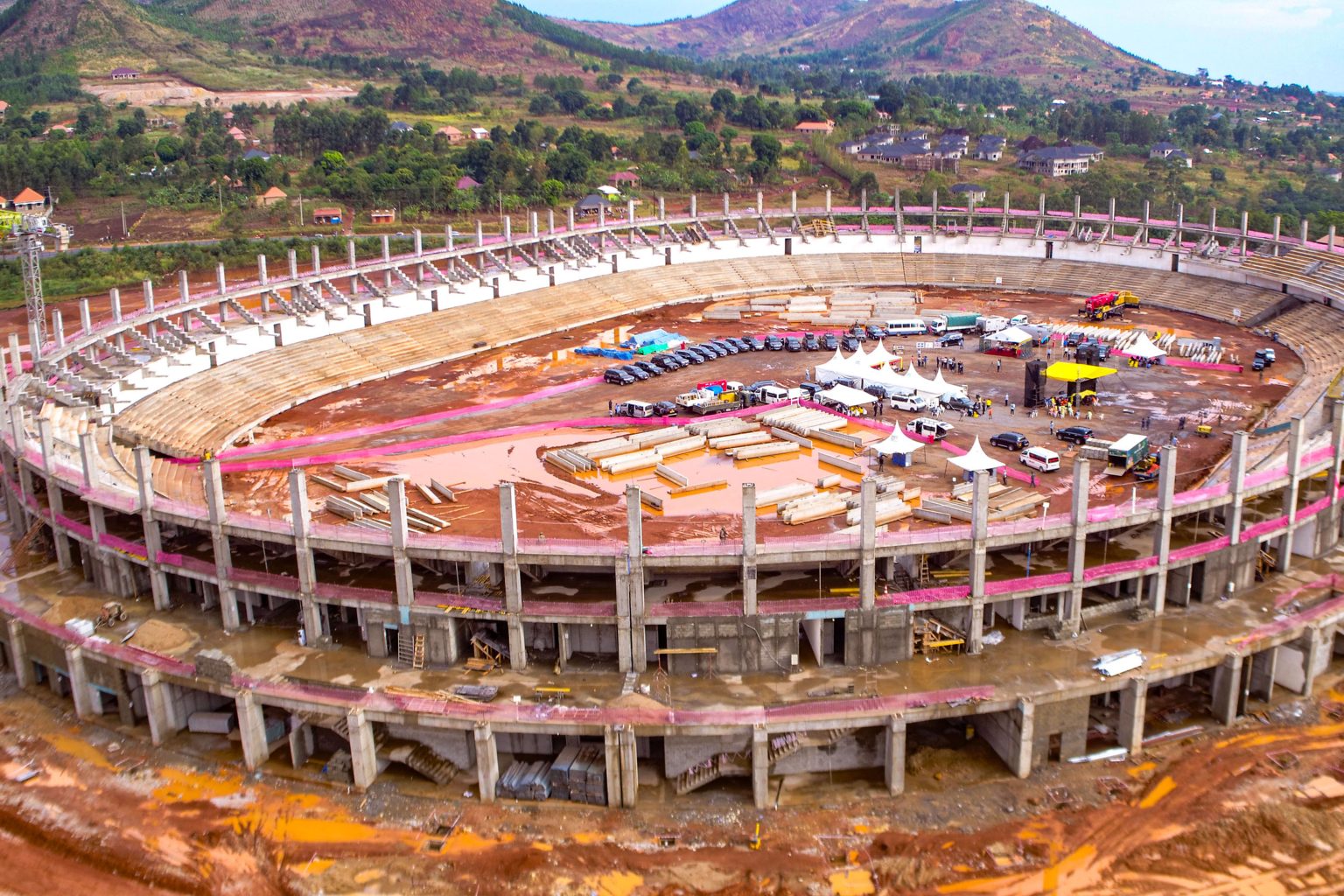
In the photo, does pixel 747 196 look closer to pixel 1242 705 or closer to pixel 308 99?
pixel 308 99

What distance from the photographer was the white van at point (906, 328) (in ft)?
242

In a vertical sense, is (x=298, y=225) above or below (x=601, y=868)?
above

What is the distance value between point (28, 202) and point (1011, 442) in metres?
99.0

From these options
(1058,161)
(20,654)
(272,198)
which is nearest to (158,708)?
(20,654)

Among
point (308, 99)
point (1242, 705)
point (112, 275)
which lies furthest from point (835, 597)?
point (308, 99)

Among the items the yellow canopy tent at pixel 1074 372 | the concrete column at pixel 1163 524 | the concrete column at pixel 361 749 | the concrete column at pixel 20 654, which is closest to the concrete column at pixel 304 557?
the concrete column at pixel 361 749

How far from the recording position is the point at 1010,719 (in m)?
33.2

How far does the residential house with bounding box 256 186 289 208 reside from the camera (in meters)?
113

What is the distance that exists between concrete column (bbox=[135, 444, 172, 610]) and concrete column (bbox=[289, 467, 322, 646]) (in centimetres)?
549

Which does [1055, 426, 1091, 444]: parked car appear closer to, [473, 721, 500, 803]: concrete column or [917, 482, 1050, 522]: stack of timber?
[917, 482, 1050, 522]: stack of timber

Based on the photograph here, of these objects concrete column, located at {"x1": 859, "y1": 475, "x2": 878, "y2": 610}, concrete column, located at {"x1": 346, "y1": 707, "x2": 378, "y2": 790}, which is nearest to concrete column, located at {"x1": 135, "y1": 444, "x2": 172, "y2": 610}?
concrete column, located at {"x1": 346, "y1": 707, "x2": 378, "y2": 790}

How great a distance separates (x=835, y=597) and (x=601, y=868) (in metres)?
10.9

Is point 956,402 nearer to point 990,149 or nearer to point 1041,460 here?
point 1041,460

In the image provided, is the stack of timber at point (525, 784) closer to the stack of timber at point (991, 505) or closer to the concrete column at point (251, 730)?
the concrete column at point (251, 730)
